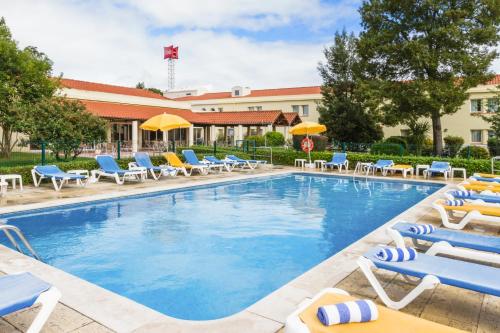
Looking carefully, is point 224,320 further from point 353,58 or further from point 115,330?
point 353,58

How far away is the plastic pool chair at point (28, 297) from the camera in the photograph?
116 inches

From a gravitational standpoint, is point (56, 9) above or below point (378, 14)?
below

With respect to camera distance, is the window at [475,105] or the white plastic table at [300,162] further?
the window at [475,105]

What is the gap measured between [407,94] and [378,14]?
5.83 m

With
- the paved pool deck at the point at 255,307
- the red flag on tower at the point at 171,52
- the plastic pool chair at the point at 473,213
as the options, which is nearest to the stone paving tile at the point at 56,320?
the paved pool deck at the point at 255,307

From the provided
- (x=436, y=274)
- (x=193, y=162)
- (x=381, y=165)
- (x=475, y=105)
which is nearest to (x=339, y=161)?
(x=381, y=165)

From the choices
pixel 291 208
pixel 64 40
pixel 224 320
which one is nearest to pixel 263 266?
pixel 224 320

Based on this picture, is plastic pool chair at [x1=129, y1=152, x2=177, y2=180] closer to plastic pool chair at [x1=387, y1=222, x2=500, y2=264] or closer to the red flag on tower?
plastic pool chair at [x1=387, y1=222, x2=500, y2=264]

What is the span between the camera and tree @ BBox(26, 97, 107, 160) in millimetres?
14742

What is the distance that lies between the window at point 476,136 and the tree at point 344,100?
334 inches

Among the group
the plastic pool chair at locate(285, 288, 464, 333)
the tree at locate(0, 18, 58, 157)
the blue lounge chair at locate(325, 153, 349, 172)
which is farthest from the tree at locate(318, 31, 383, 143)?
the plastic pool chair at locate(285, 288, 464, 333)

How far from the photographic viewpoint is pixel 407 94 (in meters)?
23.0

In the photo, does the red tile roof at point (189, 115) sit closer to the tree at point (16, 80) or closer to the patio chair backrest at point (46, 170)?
the tree at point (16, 80)

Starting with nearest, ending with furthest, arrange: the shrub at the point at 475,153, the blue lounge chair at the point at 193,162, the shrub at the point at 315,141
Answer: the blue lounge chair at the point at 193,162
the shrub at the point at 475,153
the shrub at the point at 315,141
